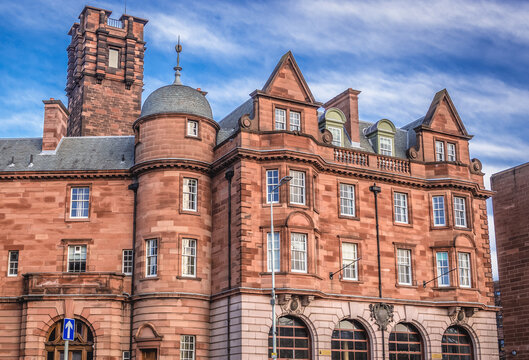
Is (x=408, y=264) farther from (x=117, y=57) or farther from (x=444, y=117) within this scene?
(x=117, y=57)

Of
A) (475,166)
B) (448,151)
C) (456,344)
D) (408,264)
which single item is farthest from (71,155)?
(456,344)

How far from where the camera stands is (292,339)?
130 feet

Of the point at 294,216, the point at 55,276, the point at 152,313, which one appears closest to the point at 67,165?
the point at 55,276

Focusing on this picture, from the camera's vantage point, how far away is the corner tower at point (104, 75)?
196 ft

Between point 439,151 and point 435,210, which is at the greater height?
point 439,151

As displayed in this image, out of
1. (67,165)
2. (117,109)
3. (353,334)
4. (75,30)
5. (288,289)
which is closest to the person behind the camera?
(288,289)

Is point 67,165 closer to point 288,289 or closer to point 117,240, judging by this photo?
point 117,240

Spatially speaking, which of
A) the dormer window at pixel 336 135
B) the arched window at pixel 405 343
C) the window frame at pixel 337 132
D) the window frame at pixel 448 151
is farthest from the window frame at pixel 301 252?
the window frame at pixel 448 151

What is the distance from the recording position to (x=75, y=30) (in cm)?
6500

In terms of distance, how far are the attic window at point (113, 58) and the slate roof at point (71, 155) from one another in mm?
15284

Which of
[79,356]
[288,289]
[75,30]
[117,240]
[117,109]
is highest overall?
[75,30]

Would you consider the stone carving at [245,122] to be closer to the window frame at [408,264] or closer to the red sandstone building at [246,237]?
the red sandstone building at [246,237]

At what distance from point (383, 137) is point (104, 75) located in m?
25.3

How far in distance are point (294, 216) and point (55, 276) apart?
45.4 ft
